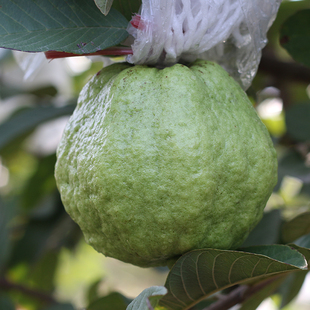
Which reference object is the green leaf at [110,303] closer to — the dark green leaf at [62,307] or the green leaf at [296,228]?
the dark green leaf at [62,307]

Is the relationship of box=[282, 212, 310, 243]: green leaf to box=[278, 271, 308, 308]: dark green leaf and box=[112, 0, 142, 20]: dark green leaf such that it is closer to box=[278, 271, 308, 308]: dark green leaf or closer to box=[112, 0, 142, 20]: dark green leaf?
box=[278, 271, 308, 308]: dark green leaf

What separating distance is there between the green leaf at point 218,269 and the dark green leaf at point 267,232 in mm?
426

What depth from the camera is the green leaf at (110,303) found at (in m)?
1.09

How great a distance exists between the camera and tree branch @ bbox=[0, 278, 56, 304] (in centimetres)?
165

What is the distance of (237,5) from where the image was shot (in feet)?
2.44

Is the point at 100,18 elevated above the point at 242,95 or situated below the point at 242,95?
above

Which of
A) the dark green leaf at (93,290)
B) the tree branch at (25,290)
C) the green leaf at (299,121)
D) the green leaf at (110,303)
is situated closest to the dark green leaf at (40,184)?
the tree branch at (25,290)

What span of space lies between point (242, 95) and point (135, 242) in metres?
0.37

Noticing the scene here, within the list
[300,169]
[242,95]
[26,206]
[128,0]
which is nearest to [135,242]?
[242,95]

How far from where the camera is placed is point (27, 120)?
5.10 feet

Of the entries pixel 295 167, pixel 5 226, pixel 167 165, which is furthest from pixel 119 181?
pixel 5 226

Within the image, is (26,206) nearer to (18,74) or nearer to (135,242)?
(135,242)

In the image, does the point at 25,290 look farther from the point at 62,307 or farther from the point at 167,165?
the point at 167,165

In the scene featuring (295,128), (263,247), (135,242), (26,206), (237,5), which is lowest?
(26,206)
